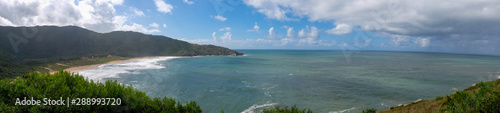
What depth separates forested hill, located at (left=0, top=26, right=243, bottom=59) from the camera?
124 metres

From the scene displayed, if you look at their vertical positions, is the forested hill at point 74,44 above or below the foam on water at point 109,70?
above

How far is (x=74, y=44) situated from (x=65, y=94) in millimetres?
185112

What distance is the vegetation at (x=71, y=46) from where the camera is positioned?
11321 cm

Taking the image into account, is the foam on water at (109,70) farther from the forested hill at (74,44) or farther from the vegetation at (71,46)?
the forested hill at (74,44)

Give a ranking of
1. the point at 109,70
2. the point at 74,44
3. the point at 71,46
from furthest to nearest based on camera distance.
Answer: the point at 74,44
the point at 71,46
the point at 109,70

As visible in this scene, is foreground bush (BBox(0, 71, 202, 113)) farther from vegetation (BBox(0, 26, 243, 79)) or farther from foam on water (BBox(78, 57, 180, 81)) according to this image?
vegetation (BBox(0, 26, 243, 79))

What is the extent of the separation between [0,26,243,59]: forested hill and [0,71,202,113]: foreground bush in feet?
451

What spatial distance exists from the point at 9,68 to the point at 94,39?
5103 inches

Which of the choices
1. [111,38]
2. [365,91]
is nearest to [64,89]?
[365,91]

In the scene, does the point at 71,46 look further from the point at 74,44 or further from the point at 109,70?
the point at 109,70

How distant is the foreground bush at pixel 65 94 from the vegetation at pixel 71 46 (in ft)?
286

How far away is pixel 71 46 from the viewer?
148625mm

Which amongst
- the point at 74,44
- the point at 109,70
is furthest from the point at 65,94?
the point at 74,44

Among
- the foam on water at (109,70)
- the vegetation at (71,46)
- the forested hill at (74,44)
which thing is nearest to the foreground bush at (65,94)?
the foam on water at (109,70)
